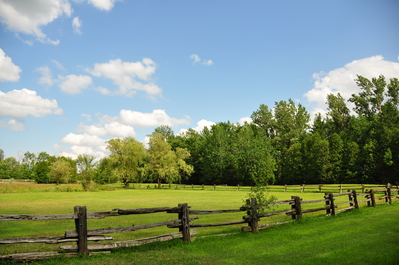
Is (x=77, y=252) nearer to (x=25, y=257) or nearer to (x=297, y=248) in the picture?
(x=25, y=257)

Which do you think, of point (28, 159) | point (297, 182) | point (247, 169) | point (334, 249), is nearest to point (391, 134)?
point (297, 182)

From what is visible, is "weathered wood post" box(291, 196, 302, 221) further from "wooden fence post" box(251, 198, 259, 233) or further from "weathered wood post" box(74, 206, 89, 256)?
"weathered wood post" box(74, 206, 89, 256)

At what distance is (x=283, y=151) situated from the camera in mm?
84562

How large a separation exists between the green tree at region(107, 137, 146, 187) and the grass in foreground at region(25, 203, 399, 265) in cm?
5192

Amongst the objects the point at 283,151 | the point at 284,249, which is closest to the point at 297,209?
the point at 284,249

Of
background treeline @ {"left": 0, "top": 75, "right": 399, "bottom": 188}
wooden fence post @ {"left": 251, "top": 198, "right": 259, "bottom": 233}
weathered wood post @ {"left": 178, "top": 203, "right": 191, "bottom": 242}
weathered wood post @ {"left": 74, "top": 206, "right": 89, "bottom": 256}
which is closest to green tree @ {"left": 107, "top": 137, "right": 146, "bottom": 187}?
background treeline @ {"left": 0, "top": 75, "right": 399, "bottom": 188}

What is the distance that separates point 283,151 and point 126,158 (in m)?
45.7

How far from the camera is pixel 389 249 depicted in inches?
312

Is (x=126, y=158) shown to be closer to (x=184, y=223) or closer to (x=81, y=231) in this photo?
(x=184, y=223)

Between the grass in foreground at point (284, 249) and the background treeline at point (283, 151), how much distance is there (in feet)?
140

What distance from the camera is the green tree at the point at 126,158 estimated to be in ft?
200

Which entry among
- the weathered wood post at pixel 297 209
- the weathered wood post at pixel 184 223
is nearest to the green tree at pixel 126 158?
the weathered wood post at pixel 297 209

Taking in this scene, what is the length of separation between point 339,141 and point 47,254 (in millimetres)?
65548

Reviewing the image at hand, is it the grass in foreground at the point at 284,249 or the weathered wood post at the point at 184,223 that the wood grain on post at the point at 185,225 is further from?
the grass in foreground at the point at 284,249
